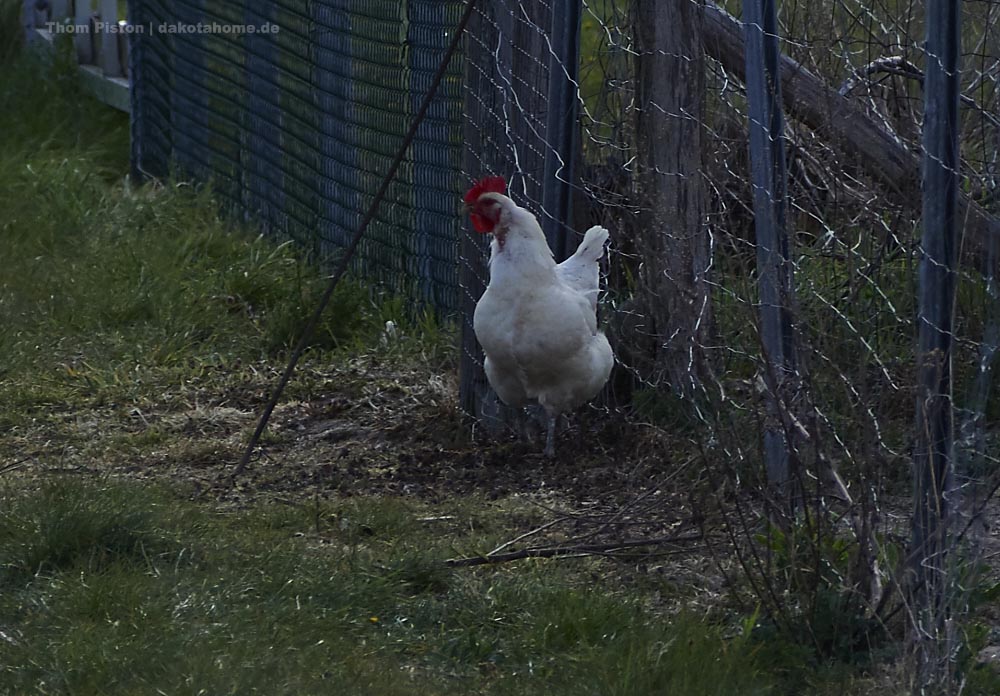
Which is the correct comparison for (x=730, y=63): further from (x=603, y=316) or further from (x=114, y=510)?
(x=114, y=510)

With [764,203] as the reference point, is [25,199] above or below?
below

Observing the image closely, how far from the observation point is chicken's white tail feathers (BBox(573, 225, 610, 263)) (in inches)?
179

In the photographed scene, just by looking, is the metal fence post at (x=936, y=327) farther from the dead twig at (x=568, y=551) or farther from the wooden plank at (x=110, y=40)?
the wooden plank at (x=110, y=40)

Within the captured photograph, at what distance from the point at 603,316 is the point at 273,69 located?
9.35ft

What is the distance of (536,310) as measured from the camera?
174 inches

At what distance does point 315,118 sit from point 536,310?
2689mm

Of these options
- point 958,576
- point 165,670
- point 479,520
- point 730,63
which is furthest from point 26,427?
point 958,576

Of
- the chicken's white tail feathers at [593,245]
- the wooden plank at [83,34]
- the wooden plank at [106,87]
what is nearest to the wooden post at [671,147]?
the chicken's white tail feathers at [593,245]

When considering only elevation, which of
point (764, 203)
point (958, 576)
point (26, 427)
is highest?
point (764, 203)

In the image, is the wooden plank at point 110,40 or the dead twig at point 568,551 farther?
the wooden plank at point 110,40

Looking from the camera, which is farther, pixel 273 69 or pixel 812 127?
pixel 273 69

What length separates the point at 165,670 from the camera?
3094 mm

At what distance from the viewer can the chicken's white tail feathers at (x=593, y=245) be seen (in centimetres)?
454

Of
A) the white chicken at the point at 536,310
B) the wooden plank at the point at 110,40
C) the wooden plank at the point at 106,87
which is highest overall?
the wooden plank at the point at 110,40
